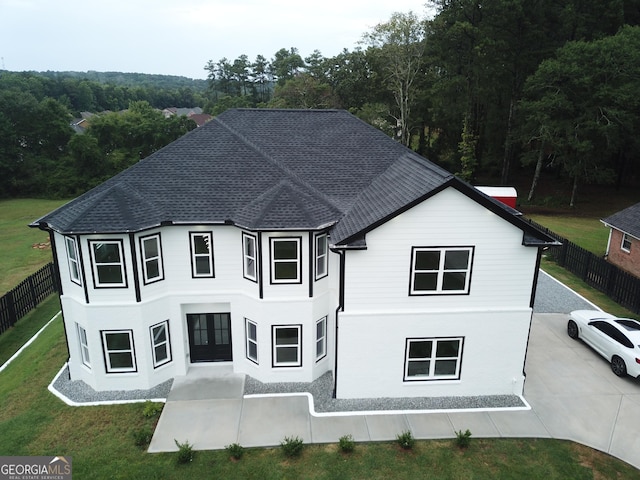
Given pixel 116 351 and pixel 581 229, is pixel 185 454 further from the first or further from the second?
pixel 581 229

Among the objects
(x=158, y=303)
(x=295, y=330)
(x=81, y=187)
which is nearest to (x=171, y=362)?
(x=158, y=303)

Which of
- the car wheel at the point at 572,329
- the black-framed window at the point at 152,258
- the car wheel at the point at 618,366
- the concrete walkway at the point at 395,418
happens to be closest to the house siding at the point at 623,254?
the car wheel at the point at 572,329

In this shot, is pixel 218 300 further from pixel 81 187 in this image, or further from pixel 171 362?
pixel 81 187

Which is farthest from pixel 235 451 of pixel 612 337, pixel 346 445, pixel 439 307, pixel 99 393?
pixel 612 337

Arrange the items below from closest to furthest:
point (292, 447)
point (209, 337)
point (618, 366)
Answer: point (292, 447) → point (618, 366) → point (209, 337)

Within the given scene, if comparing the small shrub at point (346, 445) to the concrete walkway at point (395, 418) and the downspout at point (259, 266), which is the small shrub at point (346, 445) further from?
the downspout at point (259, 266)

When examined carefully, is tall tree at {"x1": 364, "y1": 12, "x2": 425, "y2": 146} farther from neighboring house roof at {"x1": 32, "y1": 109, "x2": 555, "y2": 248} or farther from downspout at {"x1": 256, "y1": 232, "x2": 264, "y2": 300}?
downspout at {"x1": 256, "y1": 232, "x2": 264, "y2": 300}
